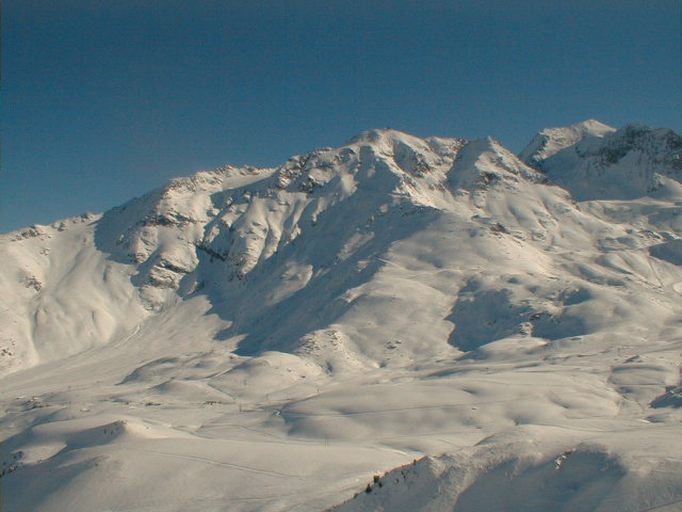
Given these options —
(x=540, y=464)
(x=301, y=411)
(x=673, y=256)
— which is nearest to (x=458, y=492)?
(x=540, y=464)

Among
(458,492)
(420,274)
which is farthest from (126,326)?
(458,492)

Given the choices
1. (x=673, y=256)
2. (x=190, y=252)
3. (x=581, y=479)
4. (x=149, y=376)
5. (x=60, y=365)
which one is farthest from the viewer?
(x=190, y=252)

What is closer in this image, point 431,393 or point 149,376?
point 431,393

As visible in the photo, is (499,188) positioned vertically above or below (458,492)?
above

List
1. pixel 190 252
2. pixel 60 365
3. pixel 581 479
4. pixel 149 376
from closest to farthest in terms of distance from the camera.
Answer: pixel 581 479 → pixel 149 376 → pixel 60 365 → pixel 190 252

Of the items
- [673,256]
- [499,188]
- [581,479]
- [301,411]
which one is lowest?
[673,256]

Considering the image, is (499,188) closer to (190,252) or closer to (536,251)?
(536,251)

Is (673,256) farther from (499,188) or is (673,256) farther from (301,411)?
(301,411)
